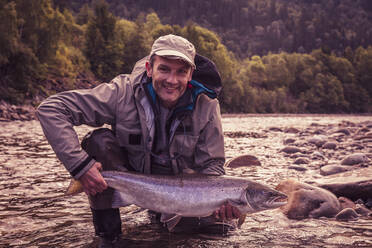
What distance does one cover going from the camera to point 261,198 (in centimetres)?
326

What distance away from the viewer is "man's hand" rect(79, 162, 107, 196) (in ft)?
10.4

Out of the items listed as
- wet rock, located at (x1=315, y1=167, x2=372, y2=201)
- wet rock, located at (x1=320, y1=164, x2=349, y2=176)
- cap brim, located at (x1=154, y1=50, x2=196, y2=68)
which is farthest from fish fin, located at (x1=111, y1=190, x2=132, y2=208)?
wet rock, located at (x1=320, y1=164, x2=349, y2=176)

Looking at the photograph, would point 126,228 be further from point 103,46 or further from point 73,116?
point 103,46

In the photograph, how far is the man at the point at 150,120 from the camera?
131 inches

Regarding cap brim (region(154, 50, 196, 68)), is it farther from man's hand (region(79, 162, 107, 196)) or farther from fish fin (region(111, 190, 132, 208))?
fish fin (region(111, 190, 132, 208))

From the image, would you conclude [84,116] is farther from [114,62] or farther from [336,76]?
[336,76]

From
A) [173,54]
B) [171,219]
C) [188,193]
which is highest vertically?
[173,54]

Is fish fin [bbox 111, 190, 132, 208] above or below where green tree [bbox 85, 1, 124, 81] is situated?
below

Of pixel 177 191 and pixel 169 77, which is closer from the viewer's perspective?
pixel 177 191

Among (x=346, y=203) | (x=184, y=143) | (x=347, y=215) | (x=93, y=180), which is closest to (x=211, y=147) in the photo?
(x=184, y=143)

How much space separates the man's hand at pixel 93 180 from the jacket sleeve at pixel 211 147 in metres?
1.09

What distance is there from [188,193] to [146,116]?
88cm

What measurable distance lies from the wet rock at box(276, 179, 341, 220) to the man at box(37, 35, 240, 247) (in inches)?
51.4

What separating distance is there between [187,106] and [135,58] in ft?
162
